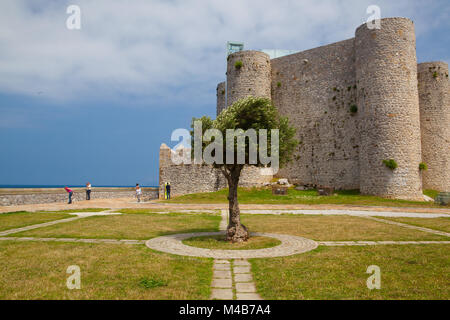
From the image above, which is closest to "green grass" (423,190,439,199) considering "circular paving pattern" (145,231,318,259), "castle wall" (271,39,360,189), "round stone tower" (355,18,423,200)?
"round stone tower" (355,18,423,200)

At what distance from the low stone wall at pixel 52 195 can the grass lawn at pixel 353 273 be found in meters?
25.6

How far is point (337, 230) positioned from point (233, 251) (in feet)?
16.5

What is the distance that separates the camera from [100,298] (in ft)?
15.6

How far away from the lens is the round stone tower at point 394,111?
2541cm

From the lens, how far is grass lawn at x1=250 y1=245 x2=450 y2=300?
5.00m

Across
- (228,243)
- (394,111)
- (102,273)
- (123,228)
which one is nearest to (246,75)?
(394,111)

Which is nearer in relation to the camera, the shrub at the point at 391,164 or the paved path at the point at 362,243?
the paved path at the point at 362,243

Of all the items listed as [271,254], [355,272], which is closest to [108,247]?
[271,254]

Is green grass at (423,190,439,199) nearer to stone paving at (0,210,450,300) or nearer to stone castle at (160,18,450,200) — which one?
stone castle at (160,18,450,200)

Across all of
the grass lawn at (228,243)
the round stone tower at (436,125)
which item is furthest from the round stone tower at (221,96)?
the grass lawn at (228,243)

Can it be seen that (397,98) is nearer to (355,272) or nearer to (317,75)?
(317,75)

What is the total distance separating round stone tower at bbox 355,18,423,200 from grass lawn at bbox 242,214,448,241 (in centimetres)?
1414

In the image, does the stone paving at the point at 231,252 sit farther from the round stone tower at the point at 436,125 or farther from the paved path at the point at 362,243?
the round stone tower at the point at 436,125
